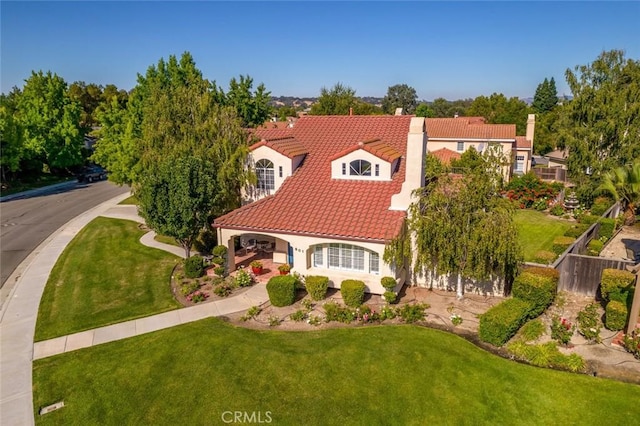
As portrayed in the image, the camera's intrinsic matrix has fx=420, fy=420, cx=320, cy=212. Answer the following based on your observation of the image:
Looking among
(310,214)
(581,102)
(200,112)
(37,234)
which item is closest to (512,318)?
(310,214)

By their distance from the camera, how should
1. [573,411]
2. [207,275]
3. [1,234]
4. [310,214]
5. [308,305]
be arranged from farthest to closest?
[1,234], [207,275], [310,214], [308,305], [573,411]

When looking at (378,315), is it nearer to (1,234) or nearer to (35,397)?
(35,397)

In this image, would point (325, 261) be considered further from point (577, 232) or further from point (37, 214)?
point (37, 214)

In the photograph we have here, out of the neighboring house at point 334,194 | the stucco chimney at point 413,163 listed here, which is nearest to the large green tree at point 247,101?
the neighboring house at point 334,194

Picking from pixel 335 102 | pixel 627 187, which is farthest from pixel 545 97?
pixel 627 187

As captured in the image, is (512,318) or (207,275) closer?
(512,318)

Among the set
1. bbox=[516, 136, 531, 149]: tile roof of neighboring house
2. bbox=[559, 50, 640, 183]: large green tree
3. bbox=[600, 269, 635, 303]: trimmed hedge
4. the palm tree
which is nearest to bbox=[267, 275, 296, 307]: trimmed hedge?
bbox=[600, 269, 635, 303]: trimmed hedge
